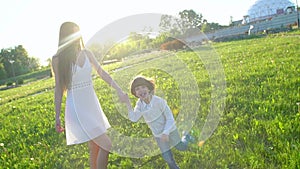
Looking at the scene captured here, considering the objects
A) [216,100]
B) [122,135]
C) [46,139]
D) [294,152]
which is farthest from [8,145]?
[294,152]

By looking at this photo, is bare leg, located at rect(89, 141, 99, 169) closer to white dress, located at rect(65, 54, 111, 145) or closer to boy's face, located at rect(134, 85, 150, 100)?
white dress, located at rect(65, 54, 111, 145)

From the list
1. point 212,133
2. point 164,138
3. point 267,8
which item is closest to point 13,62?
point 267,8

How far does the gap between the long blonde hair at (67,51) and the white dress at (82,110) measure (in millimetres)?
69

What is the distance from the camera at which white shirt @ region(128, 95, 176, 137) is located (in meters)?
3.86

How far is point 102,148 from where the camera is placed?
360 centimetres

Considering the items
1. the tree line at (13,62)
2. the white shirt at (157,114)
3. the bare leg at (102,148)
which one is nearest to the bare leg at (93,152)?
the bare leg at (102,148)

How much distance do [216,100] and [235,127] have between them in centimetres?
182

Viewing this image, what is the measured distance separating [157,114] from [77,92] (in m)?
0.98

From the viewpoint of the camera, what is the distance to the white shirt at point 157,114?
386cm

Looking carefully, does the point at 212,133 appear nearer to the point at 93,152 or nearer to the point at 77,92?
the point at 93,152

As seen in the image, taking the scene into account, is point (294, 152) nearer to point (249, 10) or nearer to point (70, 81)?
point (70, 81)

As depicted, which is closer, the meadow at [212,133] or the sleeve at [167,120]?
the sleeve at [167,120]

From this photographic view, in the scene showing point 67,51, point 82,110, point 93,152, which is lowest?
point 93,152

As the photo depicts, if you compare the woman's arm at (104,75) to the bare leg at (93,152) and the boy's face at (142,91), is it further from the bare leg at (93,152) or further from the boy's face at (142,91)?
the bare leg at (93,152)
